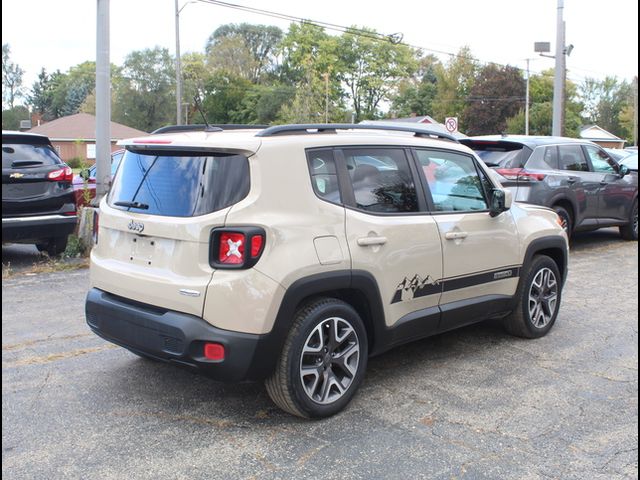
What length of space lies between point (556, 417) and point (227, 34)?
95.1 m

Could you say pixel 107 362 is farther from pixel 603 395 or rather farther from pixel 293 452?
pixel 603 395

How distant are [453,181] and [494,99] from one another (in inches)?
2653

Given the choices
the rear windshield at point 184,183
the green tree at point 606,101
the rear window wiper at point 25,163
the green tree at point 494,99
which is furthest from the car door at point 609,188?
the green tree at point 606,101

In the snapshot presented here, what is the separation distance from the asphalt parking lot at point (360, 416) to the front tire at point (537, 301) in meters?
0.12

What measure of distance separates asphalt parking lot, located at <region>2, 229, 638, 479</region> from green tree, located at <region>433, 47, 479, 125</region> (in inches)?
2791

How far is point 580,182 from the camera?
33.6 feet

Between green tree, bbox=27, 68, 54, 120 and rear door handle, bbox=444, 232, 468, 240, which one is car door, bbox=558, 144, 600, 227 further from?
green tree, bbox=27, 68, 54, 120

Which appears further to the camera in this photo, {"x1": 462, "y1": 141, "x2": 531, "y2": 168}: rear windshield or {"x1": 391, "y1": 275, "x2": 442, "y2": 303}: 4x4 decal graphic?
{"x1": 462, "y1": 141, "x2": 531, "y2": 168}: rear windshield

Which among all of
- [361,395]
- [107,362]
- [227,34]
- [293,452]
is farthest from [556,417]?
[227,34]

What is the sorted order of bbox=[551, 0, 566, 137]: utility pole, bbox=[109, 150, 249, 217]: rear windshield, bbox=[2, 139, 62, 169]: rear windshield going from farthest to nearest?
bbox=[551, 0, 566, 137]: utility pole → bbox=[2, 139, 62, 169]: rear windshield → bbox=[109, 150, 249, 217]: rear windshield

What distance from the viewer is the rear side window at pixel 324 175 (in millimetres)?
4098

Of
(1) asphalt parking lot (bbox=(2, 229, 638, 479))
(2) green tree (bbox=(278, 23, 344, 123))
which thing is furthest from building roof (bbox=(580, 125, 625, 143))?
(1) asphalt parking lot (bbox=(2, 229, 638, 479))

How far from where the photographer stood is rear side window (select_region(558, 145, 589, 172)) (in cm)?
1017

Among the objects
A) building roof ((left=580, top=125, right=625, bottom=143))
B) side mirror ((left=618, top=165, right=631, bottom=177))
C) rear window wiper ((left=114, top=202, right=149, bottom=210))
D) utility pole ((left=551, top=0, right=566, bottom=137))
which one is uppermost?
building roof ((left=580, top=125, right=625, bottom=143))
